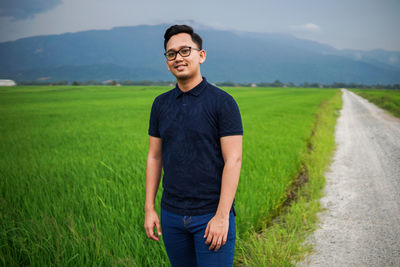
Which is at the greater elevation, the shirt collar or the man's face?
the man's face

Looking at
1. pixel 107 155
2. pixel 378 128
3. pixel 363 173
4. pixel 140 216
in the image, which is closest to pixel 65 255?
pixel 140 216

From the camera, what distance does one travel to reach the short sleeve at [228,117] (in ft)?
3.55

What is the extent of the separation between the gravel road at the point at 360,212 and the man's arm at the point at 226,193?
1.68m

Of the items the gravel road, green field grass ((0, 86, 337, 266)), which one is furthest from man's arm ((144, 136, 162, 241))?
the gravel road

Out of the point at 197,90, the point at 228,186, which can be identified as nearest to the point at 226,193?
the point at 228,186

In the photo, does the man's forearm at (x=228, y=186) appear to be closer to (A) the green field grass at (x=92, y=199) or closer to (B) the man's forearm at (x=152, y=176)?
(B) the man's forearm at (x=152, y=176)

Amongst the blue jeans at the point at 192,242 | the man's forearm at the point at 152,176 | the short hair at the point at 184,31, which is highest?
the short hair at the point at 184,31

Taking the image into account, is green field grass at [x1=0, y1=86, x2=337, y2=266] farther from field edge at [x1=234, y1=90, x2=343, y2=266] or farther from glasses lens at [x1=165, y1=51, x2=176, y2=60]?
glasses lens at [x1=165, y1=51, x2=176, y2=60]

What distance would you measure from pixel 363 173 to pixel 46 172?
568 cm

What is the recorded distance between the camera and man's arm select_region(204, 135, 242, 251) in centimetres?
107

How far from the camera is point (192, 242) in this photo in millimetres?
1228

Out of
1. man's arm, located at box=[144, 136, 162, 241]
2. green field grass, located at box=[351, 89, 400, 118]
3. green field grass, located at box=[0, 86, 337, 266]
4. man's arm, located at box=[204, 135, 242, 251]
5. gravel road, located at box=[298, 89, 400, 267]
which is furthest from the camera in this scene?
green field grass, located at box=[351, 89, 400, 118]

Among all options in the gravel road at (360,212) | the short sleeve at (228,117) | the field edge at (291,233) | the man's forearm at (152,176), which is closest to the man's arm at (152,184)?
the man's forearm at (152,176)

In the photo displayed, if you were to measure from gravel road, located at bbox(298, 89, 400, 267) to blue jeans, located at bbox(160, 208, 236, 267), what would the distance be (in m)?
1.56
